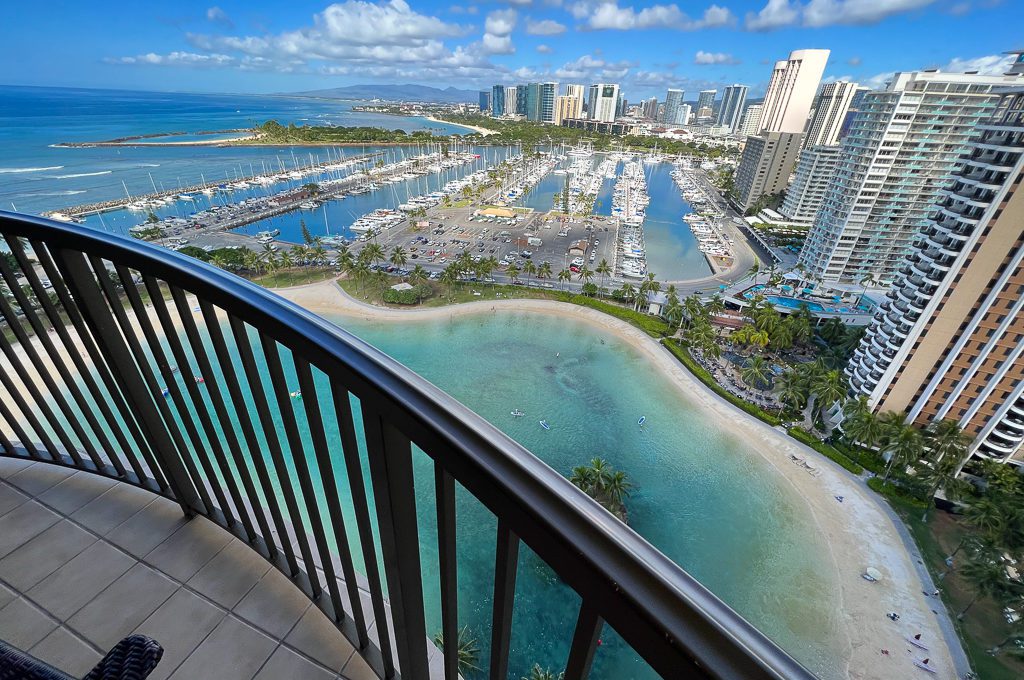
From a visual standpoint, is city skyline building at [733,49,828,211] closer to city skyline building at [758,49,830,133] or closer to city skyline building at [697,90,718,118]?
city skyline building at [758,49,830,133]

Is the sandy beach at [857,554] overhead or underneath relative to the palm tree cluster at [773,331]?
underneath

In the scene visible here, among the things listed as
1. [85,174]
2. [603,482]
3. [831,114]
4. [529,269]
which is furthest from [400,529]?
[831,114]

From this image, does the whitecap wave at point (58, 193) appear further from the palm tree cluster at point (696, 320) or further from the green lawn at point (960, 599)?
the green lawn at point (960, 599)

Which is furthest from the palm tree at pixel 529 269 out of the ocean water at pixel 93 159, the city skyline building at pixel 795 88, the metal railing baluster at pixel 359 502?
the city skyline building at pixel 795 88

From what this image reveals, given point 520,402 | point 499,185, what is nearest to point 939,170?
point 520,402

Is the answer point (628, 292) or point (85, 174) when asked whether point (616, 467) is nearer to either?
point (628, 292)

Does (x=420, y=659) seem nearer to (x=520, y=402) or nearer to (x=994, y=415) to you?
(x=520, y=402)
